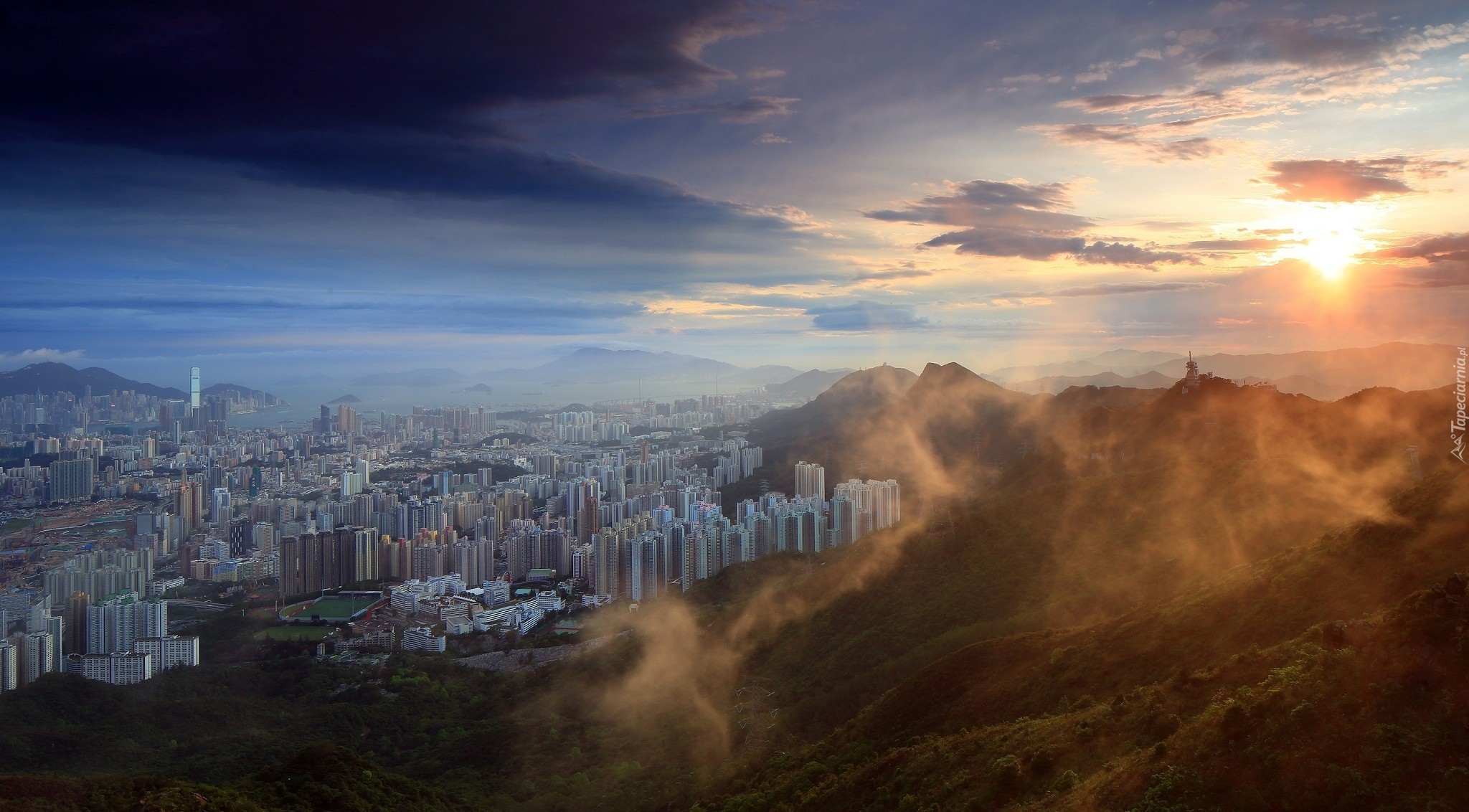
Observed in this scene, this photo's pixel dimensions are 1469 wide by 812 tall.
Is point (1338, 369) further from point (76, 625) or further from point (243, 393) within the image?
point (243, 393)

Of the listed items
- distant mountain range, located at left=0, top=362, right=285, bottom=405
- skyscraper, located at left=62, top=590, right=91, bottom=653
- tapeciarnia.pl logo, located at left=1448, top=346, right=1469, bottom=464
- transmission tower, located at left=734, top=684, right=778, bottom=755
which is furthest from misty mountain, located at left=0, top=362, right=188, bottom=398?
tapeciarnia.pl logo, located at left=1448, top=346, right=1469, bottom=464

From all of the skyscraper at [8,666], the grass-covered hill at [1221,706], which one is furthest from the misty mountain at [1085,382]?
the skyscraper at [8,666]

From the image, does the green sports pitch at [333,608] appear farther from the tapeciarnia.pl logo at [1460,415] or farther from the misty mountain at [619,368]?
the misty mountain at [619,368]

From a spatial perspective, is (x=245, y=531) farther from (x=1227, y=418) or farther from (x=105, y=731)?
(x=1227, y=418)

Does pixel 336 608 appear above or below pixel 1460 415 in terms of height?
below

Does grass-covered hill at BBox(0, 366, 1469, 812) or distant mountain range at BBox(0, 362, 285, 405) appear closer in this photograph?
grass-covered hill at BBox(0, 366, 1469, 812)

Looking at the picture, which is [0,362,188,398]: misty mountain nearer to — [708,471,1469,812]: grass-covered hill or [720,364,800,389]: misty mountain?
[708,471,1469,812]: grass-covered hill

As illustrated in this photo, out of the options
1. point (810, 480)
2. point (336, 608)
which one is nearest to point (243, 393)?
point (336, 608)

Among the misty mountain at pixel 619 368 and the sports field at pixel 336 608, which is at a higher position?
the misty mountain at pixel 619 368
